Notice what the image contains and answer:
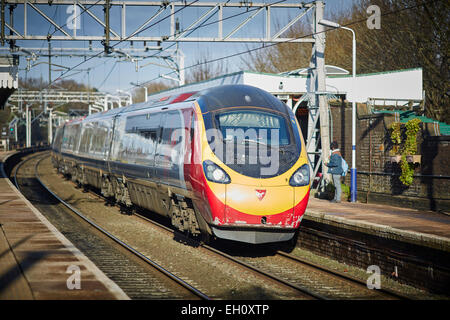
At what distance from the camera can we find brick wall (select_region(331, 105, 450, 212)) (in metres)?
14.8

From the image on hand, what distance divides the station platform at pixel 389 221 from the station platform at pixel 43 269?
4866 millimetres

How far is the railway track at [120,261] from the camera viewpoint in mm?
8141

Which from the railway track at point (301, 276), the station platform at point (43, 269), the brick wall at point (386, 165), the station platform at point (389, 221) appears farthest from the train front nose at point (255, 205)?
the brick wall at point (386, 165)

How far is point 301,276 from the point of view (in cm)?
932

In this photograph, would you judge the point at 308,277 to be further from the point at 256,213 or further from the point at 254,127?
the point at 254,127

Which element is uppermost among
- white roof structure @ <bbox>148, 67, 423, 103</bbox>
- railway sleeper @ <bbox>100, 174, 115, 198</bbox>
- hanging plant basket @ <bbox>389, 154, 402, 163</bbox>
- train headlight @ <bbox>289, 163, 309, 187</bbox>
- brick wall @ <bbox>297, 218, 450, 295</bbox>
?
white roof structure @ <bbox>148, 67, 423, 103</bbox>

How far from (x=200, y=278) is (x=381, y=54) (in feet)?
87.5

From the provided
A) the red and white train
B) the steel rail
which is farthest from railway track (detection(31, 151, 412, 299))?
the red and white train

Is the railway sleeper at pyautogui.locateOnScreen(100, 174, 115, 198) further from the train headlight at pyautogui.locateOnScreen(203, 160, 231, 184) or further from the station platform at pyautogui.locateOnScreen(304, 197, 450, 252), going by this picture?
the train headlight at pyautogui.locateOnScreen(203, 160, 231, 184)

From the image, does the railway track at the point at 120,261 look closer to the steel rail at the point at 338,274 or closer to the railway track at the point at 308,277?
the railway track at the point at 308,277

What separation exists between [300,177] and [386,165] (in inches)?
297

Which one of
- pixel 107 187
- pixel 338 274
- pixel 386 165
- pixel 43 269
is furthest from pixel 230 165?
pixel 107 187

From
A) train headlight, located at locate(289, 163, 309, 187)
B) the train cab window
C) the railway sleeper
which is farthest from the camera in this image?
the railway sleeper

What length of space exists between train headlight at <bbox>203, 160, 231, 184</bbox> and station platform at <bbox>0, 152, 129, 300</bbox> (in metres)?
2.50
